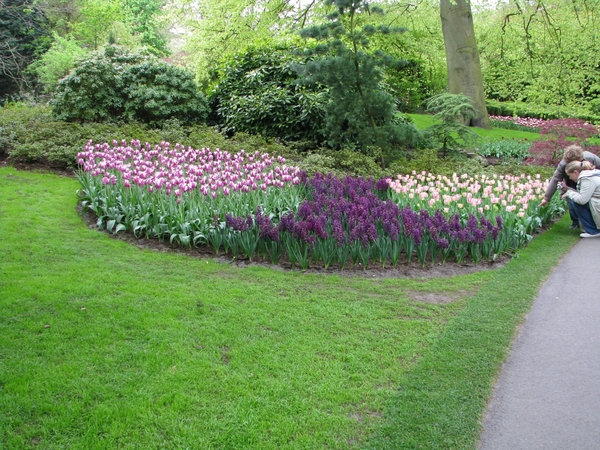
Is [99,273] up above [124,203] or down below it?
below

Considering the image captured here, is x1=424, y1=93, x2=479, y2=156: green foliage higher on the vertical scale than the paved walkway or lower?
higher

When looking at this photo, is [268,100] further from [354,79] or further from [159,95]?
[354,79]

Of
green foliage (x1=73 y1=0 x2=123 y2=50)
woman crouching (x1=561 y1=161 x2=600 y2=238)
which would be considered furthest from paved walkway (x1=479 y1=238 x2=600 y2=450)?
green foliage (x1=73 y1=0 x2=123 y2=50)

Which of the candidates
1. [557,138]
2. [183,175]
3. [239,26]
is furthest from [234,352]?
[239,26]

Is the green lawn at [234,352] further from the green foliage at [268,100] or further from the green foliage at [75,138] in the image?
the green foliage at [268,100]

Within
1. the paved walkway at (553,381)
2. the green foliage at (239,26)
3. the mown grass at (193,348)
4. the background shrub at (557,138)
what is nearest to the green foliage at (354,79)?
the background shrub at (557,138)

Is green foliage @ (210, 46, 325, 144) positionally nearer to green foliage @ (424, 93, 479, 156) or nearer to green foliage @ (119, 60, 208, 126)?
green foliage @ (119, 60, 208, 126)

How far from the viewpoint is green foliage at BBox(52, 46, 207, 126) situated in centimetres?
1121

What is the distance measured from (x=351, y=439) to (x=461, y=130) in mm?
8393

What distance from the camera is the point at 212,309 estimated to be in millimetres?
4195

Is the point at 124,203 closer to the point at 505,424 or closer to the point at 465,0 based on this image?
the point at 505,424

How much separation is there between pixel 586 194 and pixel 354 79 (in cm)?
443

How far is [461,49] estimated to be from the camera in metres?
15.9

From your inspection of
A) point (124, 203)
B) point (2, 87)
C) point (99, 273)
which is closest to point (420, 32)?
point (124, 203)
